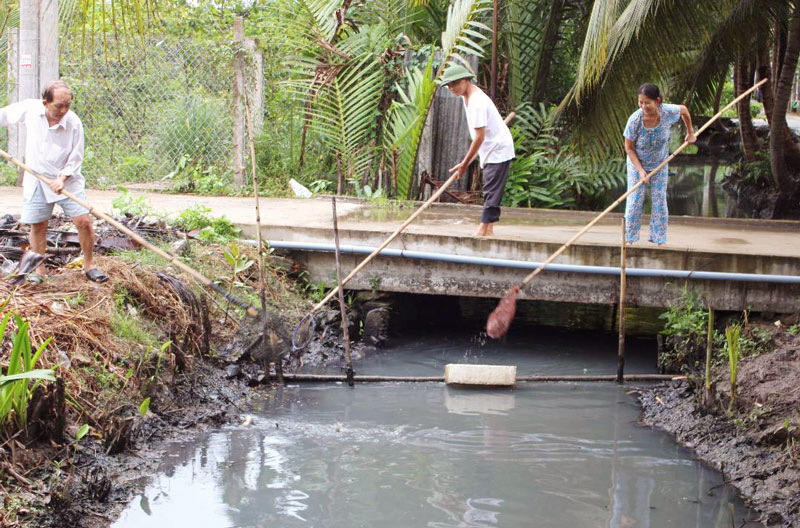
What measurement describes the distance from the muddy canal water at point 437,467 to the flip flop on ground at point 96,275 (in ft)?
4.90

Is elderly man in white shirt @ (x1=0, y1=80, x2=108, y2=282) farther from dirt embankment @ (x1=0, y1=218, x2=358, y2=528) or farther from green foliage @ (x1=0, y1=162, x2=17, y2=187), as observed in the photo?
green foliage @ (x1=0, y1=162, x2=17, y2=187)

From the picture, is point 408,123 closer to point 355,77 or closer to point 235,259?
point 355,77

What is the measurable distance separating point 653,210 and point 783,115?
549 cm

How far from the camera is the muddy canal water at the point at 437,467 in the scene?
4867 mm

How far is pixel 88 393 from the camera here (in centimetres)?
535

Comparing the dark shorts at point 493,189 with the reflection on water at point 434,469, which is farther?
the dark shorts at point 493,189

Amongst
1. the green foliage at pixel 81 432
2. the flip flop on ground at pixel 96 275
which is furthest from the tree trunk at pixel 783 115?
the green foliage at pixel 81 432

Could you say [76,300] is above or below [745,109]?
below

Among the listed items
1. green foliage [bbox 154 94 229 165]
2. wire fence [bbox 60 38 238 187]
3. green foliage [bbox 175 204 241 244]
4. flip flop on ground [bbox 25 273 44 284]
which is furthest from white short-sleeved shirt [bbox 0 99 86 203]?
green foliage [bbox 154 94 229 165]

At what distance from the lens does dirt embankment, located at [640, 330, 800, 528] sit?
5.12 metres

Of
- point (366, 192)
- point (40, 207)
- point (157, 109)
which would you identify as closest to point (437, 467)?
point (40, 207)

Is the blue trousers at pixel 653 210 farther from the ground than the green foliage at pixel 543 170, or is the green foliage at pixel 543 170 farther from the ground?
the green foliage at pixel 543 170

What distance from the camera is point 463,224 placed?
8758 mm

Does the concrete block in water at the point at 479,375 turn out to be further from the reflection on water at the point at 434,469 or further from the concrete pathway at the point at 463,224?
the concrete pathway at the point at 463,224
